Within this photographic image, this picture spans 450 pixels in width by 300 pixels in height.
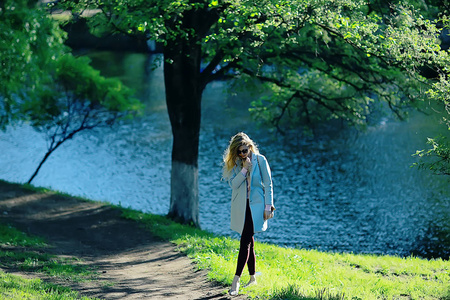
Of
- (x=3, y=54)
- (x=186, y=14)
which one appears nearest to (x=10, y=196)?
(x=3, y=54)

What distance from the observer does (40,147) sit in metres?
33.8

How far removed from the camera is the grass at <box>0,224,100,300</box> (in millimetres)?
8266

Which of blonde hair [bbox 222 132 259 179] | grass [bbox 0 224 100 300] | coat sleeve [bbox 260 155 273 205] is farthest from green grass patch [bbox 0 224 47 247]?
coat sleeve [bbox 260 155 273 205]

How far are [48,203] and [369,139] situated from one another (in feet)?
64.3

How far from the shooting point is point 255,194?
26.4 ft

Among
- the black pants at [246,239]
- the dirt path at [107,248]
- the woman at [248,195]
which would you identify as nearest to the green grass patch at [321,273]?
the dirt path at [107,248]

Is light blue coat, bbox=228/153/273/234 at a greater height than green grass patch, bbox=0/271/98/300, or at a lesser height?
greater

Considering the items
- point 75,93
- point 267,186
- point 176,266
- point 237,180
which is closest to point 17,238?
point 176,266

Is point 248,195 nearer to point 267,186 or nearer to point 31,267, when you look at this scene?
point 267,186

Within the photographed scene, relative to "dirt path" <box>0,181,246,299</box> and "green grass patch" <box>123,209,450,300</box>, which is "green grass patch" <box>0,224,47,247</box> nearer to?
"dirt path" <box>0,181,246,299</box>

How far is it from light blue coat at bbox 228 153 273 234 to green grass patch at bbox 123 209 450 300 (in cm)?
104

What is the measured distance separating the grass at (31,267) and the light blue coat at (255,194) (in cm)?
260

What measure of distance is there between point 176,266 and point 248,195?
3632 mm

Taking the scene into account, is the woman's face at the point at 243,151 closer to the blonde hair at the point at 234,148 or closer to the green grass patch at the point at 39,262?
the blonde hair at the point at 234,148
